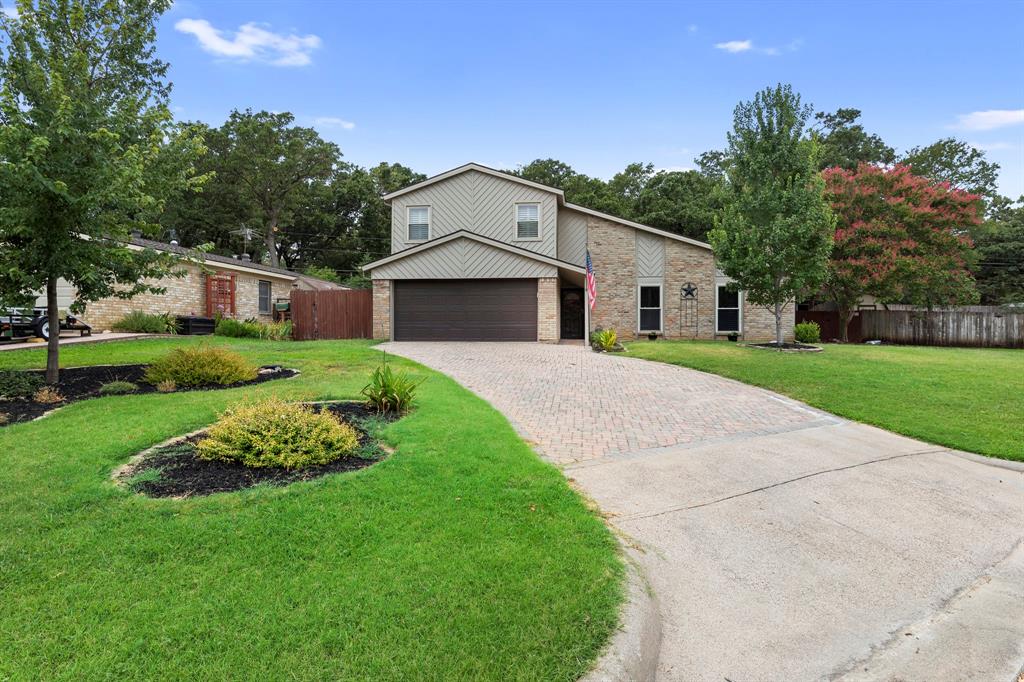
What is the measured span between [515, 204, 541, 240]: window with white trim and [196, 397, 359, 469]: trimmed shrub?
54.0ft

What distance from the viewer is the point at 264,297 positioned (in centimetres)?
2405

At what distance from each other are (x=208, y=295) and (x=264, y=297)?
3.53 metres

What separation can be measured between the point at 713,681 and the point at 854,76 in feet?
52.8

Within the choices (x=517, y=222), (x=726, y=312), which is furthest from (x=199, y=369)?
(x=726, y=312)

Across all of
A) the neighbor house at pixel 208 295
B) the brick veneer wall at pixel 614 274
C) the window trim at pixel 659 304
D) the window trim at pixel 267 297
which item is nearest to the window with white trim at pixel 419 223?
the brick veneer wall at pixel 614 274

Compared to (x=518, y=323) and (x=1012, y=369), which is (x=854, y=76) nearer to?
(x=1012, y=369)

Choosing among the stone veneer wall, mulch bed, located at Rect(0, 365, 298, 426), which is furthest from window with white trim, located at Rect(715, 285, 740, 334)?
mulch bed, located at Rect(0, 365, 298, 426)

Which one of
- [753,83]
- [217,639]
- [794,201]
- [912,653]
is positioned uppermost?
[753,83]

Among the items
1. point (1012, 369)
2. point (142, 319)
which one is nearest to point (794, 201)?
point (1012, 369)

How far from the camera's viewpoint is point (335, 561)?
2.85 metres

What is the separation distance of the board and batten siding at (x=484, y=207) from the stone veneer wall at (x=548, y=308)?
8.10ft

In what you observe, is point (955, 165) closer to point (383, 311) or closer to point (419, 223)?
point (419, 223)

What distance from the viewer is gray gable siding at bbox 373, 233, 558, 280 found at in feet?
59.4

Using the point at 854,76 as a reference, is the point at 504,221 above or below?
below
